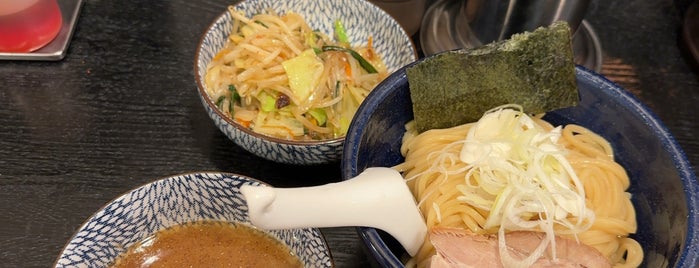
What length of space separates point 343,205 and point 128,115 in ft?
2.73

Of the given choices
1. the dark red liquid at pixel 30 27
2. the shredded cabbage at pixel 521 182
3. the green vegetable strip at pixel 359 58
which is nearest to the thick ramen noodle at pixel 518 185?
the shredded cabbage at pixel 521 182

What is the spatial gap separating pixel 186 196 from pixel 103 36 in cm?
80

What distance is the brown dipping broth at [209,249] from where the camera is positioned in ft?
3.66

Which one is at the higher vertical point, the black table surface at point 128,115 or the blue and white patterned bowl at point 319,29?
the blue and white patterned bowl at point 319,29

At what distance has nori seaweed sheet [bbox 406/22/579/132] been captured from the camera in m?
1.17

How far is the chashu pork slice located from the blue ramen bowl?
9cm

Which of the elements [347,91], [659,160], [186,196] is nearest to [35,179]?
[186,196]

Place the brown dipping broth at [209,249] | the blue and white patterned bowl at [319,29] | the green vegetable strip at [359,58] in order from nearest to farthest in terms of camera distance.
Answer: the brown dipping broth at [209,249]
the blue and white patterned bowl at [319,29]
the green vegetable strip at [359,58]

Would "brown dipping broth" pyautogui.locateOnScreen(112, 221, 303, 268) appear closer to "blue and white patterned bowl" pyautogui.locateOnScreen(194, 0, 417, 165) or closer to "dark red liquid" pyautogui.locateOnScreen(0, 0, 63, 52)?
"blue and white patterned bowl" pyautogui.locateOnScreen(194, 0, 417, 165)

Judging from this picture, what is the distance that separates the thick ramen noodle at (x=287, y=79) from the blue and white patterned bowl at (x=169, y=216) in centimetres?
27

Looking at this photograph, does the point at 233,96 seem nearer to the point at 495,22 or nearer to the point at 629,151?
the point at 495,22

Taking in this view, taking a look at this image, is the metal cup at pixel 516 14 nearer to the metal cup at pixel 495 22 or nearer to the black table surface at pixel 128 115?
the metal cup at pixel 495 22

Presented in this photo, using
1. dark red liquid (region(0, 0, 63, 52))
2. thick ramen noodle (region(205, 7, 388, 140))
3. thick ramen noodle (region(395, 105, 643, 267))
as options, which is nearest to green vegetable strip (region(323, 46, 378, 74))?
thick ramen noodle (region(205, 7, 388, 140))

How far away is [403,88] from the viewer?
118 cm
